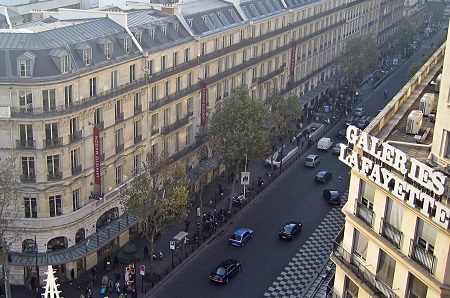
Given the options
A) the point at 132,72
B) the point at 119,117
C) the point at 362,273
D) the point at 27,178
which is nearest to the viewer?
the point at 362,273

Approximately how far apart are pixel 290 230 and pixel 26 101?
2902 cm

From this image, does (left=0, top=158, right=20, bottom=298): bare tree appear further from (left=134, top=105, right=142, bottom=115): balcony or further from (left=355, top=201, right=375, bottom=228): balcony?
(left=355, top=201, right=375, bottom=228): balcony

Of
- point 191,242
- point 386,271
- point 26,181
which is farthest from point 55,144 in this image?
point 386,271

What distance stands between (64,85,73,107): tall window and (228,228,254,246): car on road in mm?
21388

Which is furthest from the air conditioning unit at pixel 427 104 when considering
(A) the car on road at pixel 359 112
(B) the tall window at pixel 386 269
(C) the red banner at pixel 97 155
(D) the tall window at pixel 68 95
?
(A) the car on road at pixel 359 112

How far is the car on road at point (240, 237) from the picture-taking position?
66938 millimetres

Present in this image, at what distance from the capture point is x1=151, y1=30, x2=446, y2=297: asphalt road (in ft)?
196

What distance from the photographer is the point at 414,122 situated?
42.5m

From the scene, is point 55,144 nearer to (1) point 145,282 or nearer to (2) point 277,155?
(1) point 145,282

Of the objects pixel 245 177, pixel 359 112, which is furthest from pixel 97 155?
pixel 359 112

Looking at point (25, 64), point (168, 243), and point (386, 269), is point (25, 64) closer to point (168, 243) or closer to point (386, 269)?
point (168, 243)

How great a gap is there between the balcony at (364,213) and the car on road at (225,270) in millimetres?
22681

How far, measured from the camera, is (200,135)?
8031cm

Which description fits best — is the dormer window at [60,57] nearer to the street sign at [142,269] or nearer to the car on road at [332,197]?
the street sign at [142,269]
